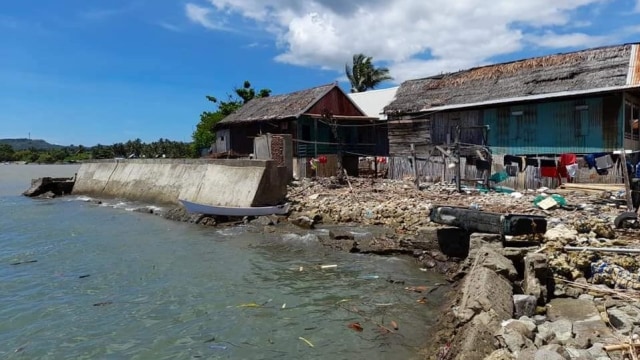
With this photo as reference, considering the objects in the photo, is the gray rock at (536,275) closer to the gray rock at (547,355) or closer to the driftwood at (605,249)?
the driftwood at (605,249)

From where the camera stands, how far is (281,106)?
2717 centimetres

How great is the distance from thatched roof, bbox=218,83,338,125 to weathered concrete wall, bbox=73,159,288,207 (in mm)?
6241

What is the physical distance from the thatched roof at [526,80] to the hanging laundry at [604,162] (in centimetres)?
318

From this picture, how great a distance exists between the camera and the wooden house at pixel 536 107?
624 inches

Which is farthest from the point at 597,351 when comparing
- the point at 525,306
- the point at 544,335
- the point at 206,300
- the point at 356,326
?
the point at 206,300

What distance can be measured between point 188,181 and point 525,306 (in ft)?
55.3

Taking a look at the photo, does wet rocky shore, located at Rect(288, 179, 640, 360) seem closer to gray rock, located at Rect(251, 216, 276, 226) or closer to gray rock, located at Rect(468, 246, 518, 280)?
gray rock, located at Rect(468, 246, 518, 280)

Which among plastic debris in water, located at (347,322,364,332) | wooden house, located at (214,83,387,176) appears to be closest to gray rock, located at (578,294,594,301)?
plastic debris in water, located at (347,322,364,332)

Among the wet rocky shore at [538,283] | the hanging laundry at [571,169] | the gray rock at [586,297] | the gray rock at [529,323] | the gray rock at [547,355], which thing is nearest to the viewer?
the gray rock at [547,355]

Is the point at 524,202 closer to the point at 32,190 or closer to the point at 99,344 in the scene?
the point at 99,344

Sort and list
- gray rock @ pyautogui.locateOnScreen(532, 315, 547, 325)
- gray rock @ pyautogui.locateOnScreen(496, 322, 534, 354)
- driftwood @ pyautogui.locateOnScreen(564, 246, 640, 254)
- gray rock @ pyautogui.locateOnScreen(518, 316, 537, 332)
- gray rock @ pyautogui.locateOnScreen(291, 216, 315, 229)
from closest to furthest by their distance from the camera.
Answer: gray rock @ pyautogui.locateOnScreen(496, 322, 534, 354) → gray rock @ pyautogui.locateOnScreen(518, 316, 537, 332) → gray rock @ pyautogui.locateOnScreen(532, 315, 547, 325) → driftwood @ pyautogui.locateOnScreen(564, 246, 640, 254) → gray rock @ pyautogui.locateOnScreen(291, 216, 315, 229)

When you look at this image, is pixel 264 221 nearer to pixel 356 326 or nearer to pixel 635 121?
pixel 356 326

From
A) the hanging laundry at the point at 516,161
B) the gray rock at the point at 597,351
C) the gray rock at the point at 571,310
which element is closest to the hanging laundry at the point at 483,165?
the hanging laundry at the point at 516,161

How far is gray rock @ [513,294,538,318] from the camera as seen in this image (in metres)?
5.86
